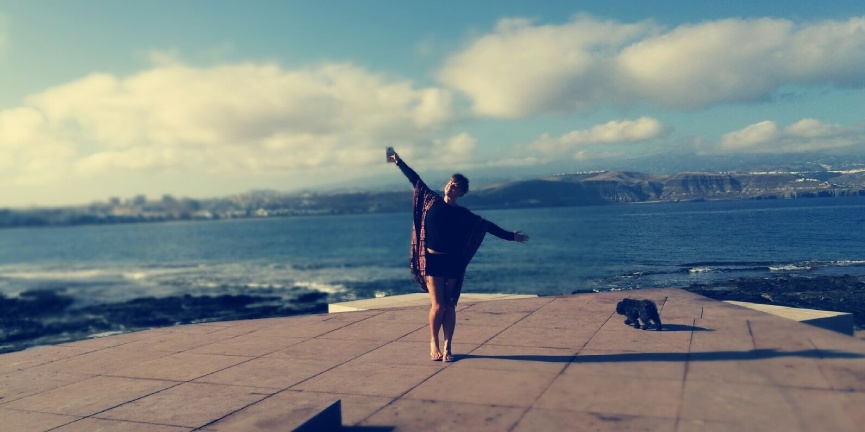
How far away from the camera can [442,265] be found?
5695mm

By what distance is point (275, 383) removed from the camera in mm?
5426

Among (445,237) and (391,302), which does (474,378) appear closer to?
(445,237)

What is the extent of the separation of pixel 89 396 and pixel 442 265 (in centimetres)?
329

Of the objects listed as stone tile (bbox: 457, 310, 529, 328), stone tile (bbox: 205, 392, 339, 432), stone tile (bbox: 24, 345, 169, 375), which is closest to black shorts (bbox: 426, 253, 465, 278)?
stone tile (bbox: 205, 392, 339, 432)

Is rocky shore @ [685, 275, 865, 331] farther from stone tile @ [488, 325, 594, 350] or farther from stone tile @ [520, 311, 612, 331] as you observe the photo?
stone tile @ [488, 325, 594, 350]

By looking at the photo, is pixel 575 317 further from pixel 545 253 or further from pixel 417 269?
pixel 545 253

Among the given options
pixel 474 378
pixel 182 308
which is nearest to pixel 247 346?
pixel 474 378

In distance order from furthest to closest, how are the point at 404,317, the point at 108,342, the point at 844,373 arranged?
Answer: the point at 404,317 < the point at 108,342 < the point at 844,373

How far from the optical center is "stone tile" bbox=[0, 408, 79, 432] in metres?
4.48

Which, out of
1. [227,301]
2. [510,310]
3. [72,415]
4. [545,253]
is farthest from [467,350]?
[545,253]

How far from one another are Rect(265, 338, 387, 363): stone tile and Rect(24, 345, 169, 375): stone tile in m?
1.52

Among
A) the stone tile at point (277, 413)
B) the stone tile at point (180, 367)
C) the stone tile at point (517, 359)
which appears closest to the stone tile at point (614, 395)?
the stone tile at point (517, 359)

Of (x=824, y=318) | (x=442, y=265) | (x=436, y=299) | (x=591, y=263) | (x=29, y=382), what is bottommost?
(x=591, y=263)

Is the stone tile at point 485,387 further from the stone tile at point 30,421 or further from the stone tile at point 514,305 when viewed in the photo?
the stone tile at point 514,305
